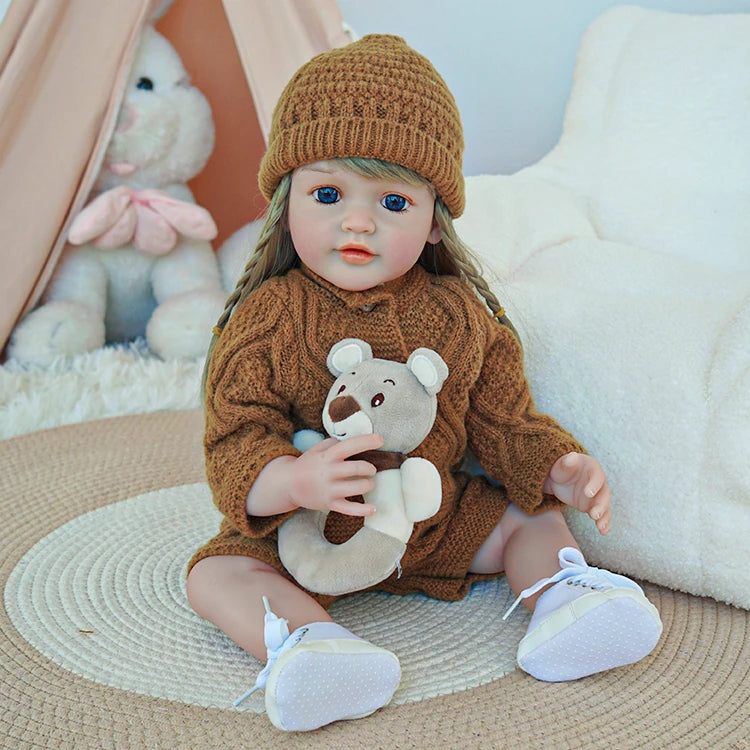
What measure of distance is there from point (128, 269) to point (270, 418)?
1128mm

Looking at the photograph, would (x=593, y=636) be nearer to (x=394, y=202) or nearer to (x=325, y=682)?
(x=325, y=682)

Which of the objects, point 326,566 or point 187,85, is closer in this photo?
point 326,566

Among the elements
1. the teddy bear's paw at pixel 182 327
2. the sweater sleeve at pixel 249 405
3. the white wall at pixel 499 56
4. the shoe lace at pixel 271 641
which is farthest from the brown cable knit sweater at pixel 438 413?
the white wall at pixel 499 56

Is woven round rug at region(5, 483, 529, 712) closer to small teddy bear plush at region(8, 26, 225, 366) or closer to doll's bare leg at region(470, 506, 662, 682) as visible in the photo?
doll's bare leg at region(470, 506, 662, 682)

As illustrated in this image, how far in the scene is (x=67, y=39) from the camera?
1.64m

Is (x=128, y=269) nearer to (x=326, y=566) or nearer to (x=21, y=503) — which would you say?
(x=21, y=503)

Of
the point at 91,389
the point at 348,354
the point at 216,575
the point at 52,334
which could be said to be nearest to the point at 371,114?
the point at 348,354

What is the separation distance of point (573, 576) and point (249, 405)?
331 millimetres

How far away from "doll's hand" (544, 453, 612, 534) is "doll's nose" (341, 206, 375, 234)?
0.29 m

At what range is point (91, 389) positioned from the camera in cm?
155

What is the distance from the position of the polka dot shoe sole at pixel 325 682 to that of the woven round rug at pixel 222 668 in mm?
19

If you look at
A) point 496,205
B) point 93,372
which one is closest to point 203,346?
point 93,372

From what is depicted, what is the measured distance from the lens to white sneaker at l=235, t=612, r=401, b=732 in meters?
0.65

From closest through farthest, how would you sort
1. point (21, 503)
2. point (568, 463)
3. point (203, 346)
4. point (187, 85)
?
1. point (568, 463)
2. point (21, 503)
3. point (203, 346)
4. point (187, 85)
